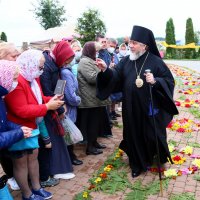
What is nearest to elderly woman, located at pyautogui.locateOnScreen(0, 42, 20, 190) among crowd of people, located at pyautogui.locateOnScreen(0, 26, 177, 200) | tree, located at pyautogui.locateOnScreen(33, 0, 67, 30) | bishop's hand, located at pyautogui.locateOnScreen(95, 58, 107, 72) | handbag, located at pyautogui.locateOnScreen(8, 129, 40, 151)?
crowd of people, located at pyautogui.locateOnScreen(0, 26, 177, 200)

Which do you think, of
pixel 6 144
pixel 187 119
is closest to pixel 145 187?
pixel 6 144

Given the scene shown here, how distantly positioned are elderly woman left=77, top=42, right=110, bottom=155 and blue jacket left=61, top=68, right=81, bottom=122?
0.34 metres

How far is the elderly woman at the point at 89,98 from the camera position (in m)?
5.18

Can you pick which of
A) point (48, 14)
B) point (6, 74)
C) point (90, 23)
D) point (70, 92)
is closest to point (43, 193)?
point (70, 92)

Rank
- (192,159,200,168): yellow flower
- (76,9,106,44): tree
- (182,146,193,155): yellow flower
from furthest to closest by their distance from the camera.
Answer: (76,9,106,44): tree < (182,146,193,155): yellow flower < (192,159,200,168): yellow flower

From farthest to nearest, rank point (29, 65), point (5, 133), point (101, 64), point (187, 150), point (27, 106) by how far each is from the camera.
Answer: point (187, 150), point (101, 64), point (29, 65), point (27, 106), point (5, 133)

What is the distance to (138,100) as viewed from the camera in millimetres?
4555

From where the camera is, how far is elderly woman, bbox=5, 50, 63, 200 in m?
3.42

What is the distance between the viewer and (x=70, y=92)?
468cm

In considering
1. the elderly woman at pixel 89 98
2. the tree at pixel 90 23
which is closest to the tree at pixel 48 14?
the tree at pixel 90 23

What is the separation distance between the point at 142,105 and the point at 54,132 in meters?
1.32

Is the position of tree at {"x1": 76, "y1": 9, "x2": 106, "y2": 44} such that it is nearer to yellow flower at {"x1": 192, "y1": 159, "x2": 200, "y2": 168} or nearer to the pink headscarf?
yellow flower at {"x1": 192, "y1": 159, "x2": 200, "y2": 168}

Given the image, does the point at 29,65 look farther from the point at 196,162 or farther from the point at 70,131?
the point at 196,162

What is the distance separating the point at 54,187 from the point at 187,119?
13.6ft
